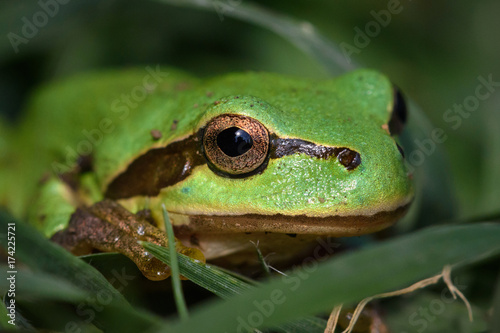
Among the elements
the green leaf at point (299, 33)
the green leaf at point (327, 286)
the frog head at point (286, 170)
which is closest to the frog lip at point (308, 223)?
the frog head at point (286, 170)

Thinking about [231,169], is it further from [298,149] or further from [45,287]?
[45,287]

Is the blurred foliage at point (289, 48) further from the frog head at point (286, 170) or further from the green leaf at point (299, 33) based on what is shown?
the frog head at point (286, 170)

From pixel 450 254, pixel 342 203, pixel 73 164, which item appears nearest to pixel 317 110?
pixel 342 203

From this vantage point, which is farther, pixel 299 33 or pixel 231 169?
pixel 299 33

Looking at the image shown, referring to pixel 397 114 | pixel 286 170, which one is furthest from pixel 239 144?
pixel 397 114

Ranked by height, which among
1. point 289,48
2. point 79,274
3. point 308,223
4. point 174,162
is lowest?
point 79,274

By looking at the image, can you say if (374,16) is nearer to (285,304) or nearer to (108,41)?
(108,41)

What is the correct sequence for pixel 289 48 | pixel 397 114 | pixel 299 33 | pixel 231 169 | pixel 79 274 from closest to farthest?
pixel 79 274 < pixel 231 169 < pixel 397 114 < pixel 299 33 < pixel 289 48
